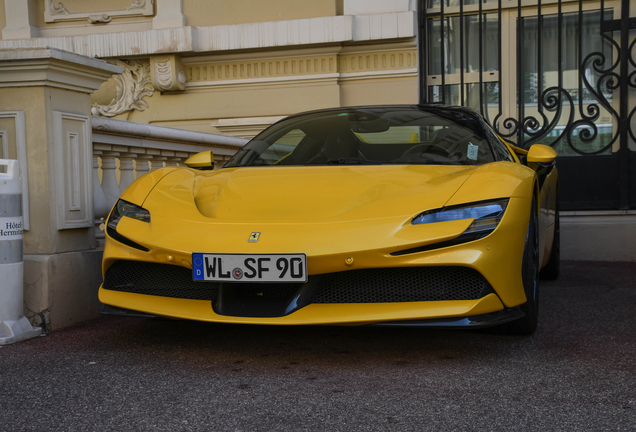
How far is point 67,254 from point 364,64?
4335 mm

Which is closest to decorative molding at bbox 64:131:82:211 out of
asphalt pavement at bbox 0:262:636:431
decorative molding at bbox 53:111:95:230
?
decorative molding at bbox 53:111:95:230

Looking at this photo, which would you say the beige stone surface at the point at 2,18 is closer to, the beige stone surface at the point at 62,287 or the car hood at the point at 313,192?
the beige stone surface at the point at 62,287

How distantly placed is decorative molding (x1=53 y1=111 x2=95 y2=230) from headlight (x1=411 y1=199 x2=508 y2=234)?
1903 mm

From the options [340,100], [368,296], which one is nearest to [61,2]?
[340,100]

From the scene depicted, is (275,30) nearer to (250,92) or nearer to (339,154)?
(250,92)

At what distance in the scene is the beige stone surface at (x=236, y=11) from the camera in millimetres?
7105

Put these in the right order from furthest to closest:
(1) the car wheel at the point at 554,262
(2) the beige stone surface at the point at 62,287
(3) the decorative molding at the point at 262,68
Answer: (3) the decorative molding at the point at 262,68 → (1) the car wheel at the point at 554,262 → (2) the beige stone surface at the point at 62,287

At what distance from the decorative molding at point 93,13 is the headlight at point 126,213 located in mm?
4889

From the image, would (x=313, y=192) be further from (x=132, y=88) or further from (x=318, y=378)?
(x=132, y=88)

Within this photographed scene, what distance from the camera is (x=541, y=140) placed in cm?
674

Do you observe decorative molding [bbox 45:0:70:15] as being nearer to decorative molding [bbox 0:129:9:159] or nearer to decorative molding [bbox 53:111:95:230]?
decorative molding [bbox 53:111:95:230]

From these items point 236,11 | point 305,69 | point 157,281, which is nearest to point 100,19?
point 236,11

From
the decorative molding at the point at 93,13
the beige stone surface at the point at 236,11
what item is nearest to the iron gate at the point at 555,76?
the beige stone surface at the point at 236,11

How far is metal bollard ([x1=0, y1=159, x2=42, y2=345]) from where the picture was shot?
9.97 ft
